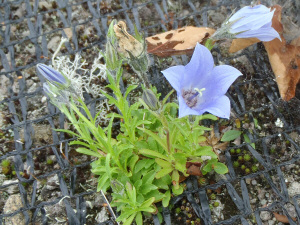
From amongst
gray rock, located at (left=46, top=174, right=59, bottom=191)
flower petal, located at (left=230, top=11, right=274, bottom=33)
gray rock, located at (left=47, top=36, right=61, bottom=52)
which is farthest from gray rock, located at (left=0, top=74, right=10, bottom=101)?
flower petal, located at (left=230, top=11, right=274, bottom=33)

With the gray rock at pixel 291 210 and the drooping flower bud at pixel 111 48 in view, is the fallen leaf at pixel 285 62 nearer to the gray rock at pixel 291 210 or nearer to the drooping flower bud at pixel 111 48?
the gray rock at pixel 291 210

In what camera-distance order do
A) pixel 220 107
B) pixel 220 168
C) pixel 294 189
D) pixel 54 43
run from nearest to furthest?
1. pixel 220 107
2. pixel 220 168
3. pixel 294 189
4. pixel 54 43

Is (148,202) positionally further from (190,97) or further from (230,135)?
(230,135)

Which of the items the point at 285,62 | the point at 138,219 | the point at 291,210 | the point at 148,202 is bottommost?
the point at 291,210

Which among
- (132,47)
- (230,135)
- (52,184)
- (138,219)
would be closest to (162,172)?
(138,219)

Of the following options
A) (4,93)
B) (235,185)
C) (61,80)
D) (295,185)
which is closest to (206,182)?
(235,185)

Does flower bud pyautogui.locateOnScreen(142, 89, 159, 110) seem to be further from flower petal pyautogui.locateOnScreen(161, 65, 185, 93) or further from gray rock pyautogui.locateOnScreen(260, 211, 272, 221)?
gray rock pyautogui.locateOnScreen(260, 211, 272, 221)
